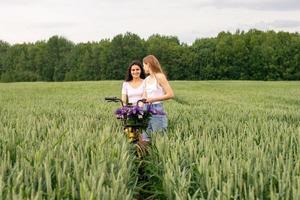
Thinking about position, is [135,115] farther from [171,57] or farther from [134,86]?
[171,57]

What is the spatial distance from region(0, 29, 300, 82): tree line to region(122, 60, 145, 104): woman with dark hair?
78829mm

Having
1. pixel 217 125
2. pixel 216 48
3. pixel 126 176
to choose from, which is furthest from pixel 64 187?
pixel 216 48

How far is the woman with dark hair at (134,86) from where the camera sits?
740 cm

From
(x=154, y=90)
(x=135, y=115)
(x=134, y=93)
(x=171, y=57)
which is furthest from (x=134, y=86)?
(x=171, y=57)

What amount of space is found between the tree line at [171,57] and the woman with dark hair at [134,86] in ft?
259

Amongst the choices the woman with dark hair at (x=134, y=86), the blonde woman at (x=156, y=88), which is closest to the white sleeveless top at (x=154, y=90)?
the blonde woman at (x=156, y=88)

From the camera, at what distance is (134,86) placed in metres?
7.46

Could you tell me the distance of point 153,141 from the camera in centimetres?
613

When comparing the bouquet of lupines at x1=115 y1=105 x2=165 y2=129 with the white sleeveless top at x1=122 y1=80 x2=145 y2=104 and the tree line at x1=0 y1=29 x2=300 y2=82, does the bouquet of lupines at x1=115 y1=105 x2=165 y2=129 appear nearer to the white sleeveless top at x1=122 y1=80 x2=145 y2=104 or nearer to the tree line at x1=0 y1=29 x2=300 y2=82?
the white sleeveless top at x1=122 y1=80 x2=145 y2=104

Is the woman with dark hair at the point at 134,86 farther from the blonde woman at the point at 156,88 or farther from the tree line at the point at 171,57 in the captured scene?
the tree line at the point at 171,57

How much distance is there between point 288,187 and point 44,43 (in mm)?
114418

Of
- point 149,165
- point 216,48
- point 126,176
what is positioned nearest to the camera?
point 126,176

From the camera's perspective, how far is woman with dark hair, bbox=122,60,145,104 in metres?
7.40

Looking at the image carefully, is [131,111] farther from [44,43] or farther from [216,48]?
[44,43]
